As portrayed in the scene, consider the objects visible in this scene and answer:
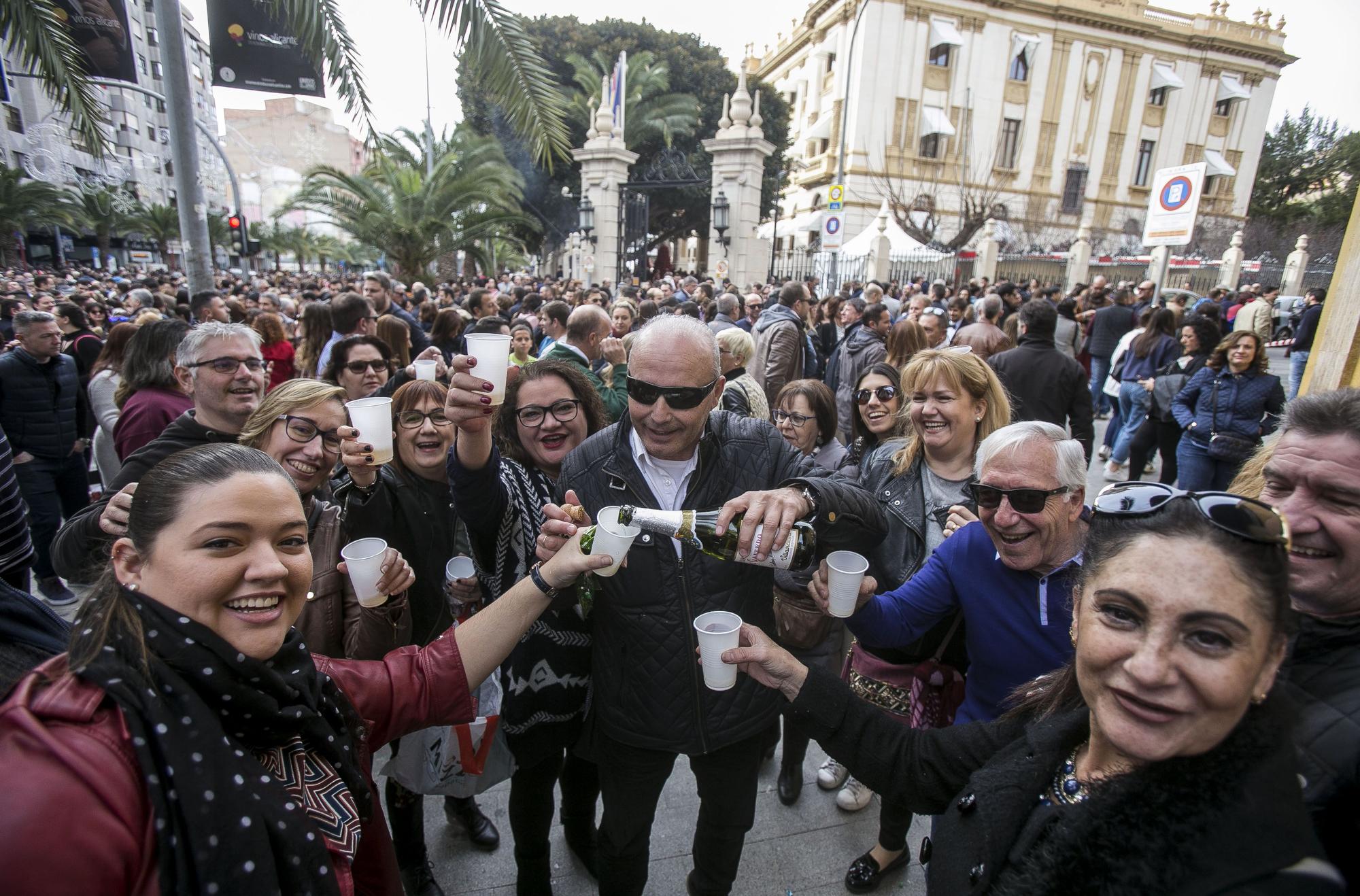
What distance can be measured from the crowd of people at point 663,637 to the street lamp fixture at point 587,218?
54.1ft

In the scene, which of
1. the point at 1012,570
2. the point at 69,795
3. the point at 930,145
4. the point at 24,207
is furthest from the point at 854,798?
the point at 930,145

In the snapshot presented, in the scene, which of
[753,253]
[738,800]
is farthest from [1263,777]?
[753,253]

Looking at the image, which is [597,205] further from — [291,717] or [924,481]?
[291,717]

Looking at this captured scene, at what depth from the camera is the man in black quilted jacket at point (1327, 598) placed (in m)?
1.16

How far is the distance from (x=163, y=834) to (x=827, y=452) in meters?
3.34

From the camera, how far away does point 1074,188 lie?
37.2 meters

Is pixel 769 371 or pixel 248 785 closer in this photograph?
pixel 248 785

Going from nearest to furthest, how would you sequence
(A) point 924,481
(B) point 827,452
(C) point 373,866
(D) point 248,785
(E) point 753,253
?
(D) point 248,785, (C) point 373,866, (A) point 924,481, (B) point 827,452, (E) point 753,253

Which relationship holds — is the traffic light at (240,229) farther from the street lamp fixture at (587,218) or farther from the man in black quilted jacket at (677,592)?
the man in black quilted jacket at (677,592)

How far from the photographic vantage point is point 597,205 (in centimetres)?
1973

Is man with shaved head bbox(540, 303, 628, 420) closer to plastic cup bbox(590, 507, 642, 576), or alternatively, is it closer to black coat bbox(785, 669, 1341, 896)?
plastic cup bbox(590, 507, 642, 576)

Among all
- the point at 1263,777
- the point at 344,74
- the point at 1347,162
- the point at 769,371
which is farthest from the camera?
the point at 1347,162

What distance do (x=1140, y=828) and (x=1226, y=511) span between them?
1.78 feet

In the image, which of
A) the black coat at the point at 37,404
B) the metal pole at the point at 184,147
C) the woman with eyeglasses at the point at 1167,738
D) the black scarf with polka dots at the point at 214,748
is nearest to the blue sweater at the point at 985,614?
the woman with eyeglasses at the point at 1167,738
